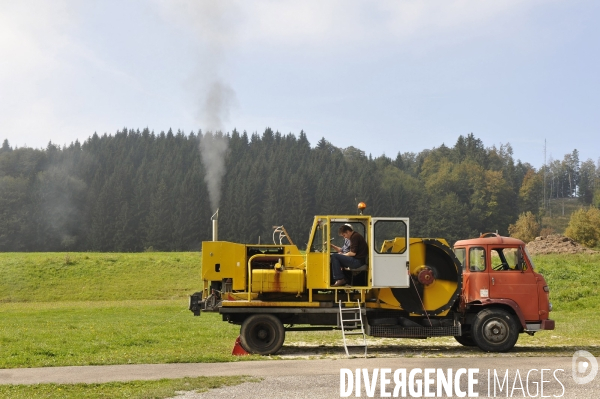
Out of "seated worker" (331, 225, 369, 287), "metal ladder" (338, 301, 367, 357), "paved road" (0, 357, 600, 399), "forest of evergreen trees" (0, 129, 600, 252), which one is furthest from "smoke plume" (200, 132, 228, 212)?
"paved road" (0, 357, 600, 399)

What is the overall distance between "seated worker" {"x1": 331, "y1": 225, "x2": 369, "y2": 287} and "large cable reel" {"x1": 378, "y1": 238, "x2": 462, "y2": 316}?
3.17ft

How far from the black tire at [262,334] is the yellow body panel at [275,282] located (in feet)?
2.14

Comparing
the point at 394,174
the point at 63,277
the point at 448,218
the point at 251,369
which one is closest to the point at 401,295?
the point at 251,369

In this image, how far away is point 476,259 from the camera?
17.1 metres

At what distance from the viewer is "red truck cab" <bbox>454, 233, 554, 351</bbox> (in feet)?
53.8

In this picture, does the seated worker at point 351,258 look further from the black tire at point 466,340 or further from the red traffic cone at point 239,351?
the black tire at point 466,340

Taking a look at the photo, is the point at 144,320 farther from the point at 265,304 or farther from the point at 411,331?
the point at 411,331

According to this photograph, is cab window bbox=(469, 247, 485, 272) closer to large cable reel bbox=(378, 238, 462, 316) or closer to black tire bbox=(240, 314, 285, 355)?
large cable reel bbox=(378, 238, 462, 316)

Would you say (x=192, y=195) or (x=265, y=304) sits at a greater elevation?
(x=192, y=195)

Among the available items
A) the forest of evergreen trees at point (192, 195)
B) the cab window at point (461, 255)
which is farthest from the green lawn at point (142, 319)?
the forest of evergreen trees at point (192, 195)

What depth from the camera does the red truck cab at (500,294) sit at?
16.4 meters

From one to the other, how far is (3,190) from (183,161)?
2990cm

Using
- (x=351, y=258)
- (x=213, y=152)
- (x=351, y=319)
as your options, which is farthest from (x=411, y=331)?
(x=213, y=152)

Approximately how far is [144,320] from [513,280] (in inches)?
637
